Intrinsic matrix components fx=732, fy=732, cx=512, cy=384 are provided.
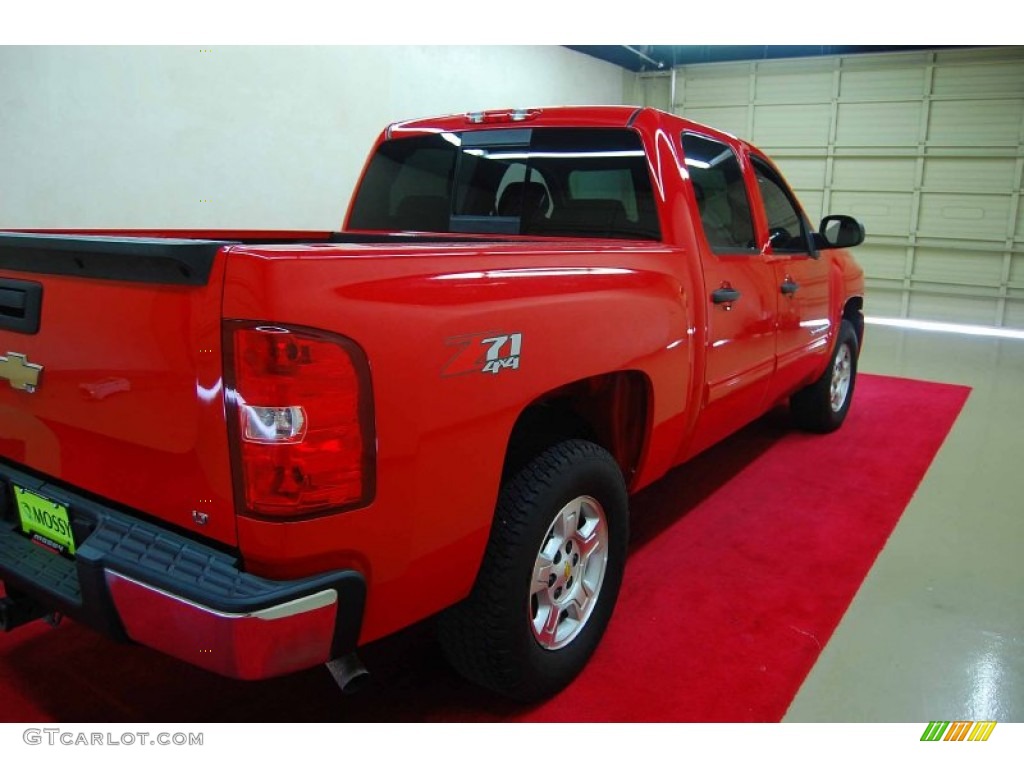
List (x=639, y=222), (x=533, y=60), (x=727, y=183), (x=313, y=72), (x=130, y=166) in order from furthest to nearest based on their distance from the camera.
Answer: (x=533, y=60) → (x=313, y=72) → (x=130, y=166) → (x=727, y=183) → (x=639, y=222)

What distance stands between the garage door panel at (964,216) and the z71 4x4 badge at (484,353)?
11.1 meters

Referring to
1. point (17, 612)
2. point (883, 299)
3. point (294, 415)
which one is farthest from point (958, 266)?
point (17, 612)

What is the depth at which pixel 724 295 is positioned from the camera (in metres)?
2.73

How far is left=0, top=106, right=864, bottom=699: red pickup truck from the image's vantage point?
4.46 ft

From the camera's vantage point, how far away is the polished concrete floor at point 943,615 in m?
2.13

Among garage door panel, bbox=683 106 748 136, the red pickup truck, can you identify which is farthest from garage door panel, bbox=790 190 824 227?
the red pickup truck

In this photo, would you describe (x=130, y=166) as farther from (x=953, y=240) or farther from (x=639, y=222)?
(x=953, y=240)

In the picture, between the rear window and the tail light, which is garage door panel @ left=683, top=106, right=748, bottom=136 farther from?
the tail light

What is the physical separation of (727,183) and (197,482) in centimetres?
256

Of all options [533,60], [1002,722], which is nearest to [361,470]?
[1002,722]

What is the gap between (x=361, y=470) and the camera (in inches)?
56.3

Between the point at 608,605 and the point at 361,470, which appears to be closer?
the point at 361,470

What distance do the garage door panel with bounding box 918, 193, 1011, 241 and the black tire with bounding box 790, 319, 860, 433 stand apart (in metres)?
7.14
